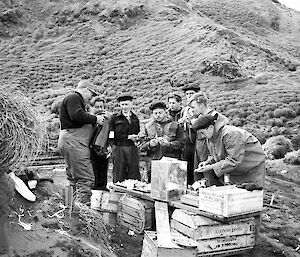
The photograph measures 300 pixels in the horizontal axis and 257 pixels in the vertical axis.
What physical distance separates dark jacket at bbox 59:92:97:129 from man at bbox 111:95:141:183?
96 cm

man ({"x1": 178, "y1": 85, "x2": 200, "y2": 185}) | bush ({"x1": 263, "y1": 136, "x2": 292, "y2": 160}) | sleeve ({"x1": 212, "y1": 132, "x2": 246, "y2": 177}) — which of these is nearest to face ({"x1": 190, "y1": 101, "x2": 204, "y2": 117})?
sleeve ({"x1": 212, "y1": 132, "x2": 246, "y2": 177})

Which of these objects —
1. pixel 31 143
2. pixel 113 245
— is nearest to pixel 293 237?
pixel 113 245

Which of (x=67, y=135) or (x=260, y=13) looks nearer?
(x=67, y=135)

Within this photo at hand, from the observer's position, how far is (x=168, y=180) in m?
5.74

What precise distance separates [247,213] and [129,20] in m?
40.4

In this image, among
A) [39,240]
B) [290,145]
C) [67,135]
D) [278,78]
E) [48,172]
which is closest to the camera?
[39,240]

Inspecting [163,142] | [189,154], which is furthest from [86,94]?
[189,154]

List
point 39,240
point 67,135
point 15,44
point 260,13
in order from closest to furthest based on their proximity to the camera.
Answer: point 39,240, point 67,135, point 15,44, point 260,13

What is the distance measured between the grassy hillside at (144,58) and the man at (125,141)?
35.8ft

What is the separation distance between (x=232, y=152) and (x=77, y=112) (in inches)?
82.3

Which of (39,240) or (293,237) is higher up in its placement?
(39,240)

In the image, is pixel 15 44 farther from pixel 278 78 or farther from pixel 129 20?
pixel 278 78

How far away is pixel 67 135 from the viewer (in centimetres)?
666

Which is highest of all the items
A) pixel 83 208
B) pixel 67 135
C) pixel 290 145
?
pixel 67 135
